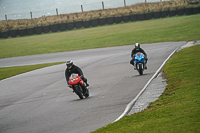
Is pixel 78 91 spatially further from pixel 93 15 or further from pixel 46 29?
pixel 93 15

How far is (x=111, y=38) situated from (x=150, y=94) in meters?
30.4

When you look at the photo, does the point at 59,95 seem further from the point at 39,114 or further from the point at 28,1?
the point at 28,1

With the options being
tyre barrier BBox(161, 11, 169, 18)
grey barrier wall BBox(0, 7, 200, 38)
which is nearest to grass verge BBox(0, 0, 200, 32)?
grey barrier wall BBox(0, 7, 200, 38)

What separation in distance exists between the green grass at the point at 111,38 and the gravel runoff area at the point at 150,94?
20.9m

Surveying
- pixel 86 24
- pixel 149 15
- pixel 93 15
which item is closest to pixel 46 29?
pixel 86 24

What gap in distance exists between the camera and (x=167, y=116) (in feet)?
27.8

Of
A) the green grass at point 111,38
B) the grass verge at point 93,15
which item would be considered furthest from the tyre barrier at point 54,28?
the green grass at point 111,38

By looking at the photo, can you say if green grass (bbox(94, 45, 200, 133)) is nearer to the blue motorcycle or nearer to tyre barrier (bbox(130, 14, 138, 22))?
the blue motorcycle

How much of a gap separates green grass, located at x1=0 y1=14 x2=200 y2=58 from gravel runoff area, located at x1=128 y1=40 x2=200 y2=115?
20876 mm

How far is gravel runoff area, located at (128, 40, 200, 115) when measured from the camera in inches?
410

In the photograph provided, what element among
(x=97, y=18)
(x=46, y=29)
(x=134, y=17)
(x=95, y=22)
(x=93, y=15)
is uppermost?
(x=93, y=15)

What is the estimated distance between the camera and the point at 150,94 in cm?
1199

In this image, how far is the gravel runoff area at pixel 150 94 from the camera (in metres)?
10.4

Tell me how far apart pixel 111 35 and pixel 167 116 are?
36.2 metres
